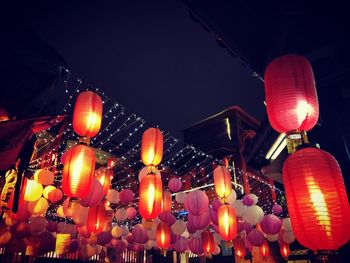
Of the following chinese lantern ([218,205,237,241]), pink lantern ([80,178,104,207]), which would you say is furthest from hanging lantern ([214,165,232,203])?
pink lantern ([80,178,104,207])

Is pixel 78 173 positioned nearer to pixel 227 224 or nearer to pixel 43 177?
pixel 43 177

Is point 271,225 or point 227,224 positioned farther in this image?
point 271,225

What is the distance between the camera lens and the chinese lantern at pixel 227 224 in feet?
22.3

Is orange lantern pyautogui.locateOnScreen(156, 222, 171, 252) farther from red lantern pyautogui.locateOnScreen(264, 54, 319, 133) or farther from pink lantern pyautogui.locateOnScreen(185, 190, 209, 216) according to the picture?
red lantern pyautogui.locateOnScreen(264, 54, 319, 133)

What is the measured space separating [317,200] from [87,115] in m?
4.03

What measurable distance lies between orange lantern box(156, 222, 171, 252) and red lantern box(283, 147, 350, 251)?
19.3 ft

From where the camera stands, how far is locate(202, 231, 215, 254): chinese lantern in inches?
374

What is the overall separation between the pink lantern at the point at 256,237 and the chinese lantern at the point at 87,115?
7.41 m

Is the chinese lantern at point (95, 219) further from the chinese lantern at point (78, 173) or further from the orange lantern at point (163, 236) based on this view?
the chinese lantern at point (78, 173)

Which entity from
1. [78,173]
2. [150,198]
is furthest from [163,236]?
[78,173]

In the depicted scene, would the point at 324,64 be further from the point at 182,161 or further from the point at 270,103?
the point at 182,161

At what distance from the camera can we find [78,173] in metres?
4.32

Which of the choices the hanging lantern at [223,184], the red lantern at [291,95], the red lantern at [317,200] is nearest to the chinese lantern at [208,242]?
the hanging lantern at [223,184]

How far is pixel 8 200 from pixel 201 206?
5.12 meters
